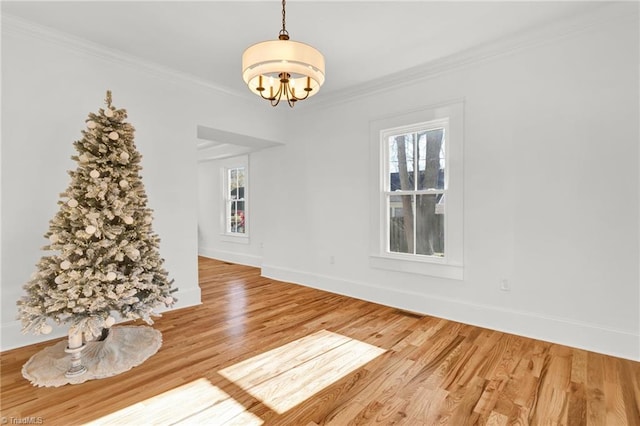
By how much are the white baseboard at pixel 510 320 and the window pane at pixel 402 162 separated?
4.38ft

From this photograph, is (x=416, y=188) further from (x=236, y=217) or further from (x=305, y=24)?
(x=236, y=217)

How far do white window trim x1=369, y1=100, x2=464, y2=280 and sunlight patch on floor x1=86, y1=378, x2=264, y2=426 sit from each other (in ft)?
8.12

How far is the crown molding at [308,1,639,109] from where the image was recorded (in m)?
2.53

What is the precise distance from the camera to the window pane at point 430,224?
355cm

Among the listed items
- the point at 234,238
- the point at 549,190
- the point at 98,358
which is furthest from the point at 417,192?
the point at 234,238

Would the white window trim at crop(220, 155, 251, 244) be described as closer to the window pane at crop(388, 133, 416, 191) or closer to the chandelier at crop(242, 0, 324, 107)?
the window pane at crop(388, 133, 416, 191)

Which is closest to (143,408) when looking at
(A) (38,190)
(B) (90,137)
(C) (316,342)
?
(C) (316,342)

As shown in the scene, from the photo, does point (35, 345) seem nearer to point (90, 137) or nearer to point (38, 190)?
point (38, 190)

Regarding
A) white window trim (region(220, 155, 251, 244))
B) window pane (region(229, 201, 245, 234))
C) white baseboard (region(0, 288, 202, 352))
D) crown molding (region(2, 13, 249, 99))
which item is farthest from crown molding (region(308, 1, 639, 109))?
white baseboard (region(0, 288, 202, 352))

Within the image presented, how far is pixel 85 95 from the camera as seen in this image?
3.09 meters

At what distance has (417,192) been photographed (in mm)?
3709

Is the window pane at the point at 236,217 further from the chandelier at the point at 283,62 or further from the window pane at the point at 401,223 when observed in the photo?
the chandelier at the point at 283,62

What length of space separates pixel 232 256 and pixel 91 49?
447cm

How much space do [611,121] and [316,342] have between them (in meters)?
3.13
